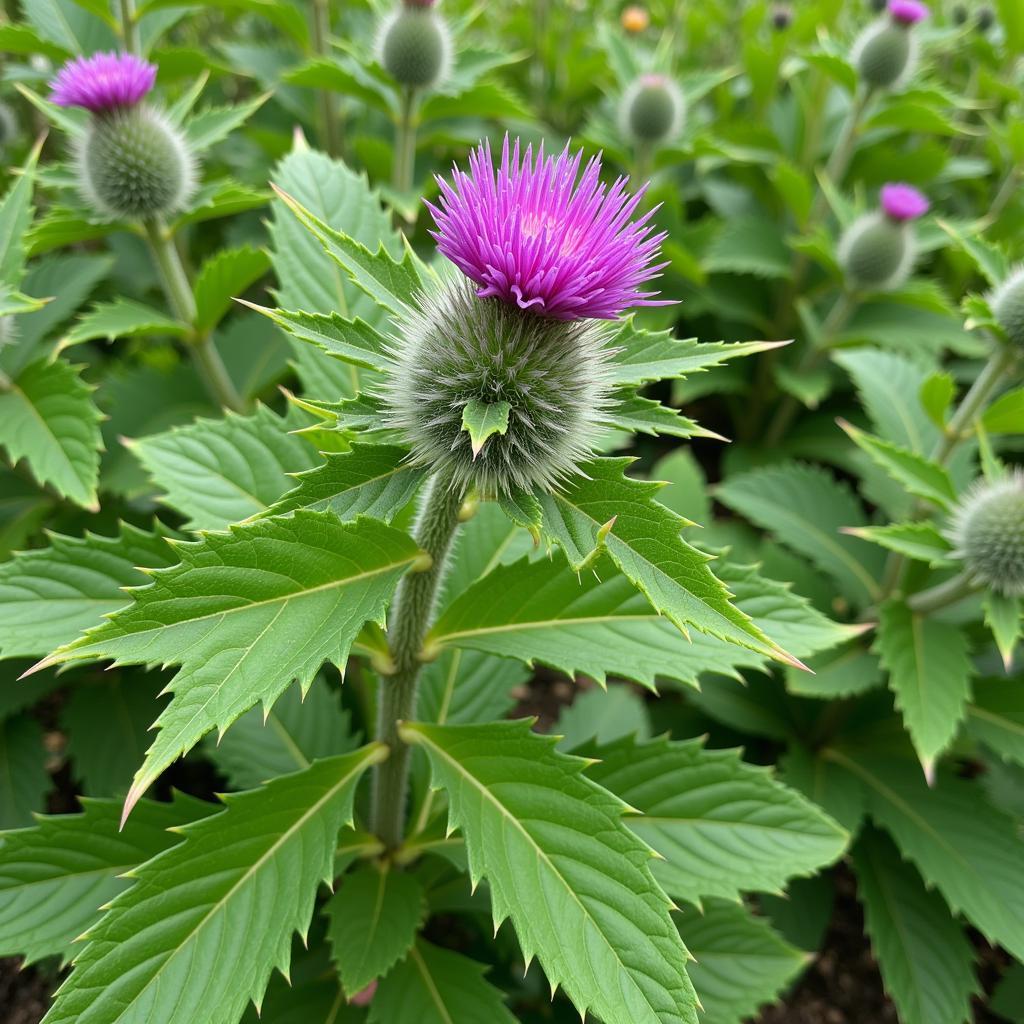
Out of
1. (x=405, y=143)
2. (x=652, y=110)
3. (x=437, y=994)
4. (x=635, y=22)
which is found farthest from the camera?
(x=635, y=22)

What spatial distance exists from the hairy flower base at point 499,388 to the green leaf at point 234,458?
30.9 inches

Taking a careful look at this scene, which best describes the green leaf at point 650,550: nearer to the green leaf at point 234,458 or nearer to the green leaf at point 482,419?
the green leaf at point 482,419

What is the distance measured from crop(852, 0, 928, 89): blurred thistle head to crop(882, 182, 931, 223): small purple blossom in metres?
0.74

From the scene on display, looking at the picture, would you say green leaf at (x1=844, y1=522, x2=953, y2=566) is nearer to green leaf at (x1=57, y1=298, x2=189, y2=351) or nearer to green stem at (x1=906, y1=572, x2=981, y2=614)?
green stem at (x1=906, y1=572, x2=981, y2=614)

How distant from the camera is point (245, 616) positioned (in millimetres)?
1539

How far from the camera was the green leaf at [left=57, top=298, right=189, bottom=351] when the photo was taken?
8.66 ft

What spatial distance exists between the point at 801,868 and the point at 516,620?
3.71ft

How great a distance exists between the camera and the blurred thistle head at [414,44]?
11.2ft

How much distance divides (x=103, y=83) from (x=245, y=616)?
7.20ft

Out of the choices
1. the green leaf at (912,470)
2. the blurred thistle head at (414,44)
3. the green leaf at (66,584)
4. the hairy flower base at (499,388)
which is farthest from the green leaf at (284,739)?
the blurred thistle head at (414,44)

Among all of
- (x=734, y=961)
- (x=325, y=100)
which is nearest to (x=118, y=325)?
(x=325, y=100)

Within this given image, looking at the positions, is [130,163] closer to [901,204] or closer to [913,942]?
[901,204]

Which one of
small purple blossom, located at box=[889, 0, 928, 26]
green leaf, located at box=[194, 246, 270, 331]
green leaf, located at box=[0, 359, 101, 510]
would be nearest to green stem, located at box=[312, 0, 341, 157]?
green leaf, located at box=[194, 246, 270, 331]

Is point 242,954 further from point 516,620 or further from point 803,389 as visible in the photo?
point 803,389
